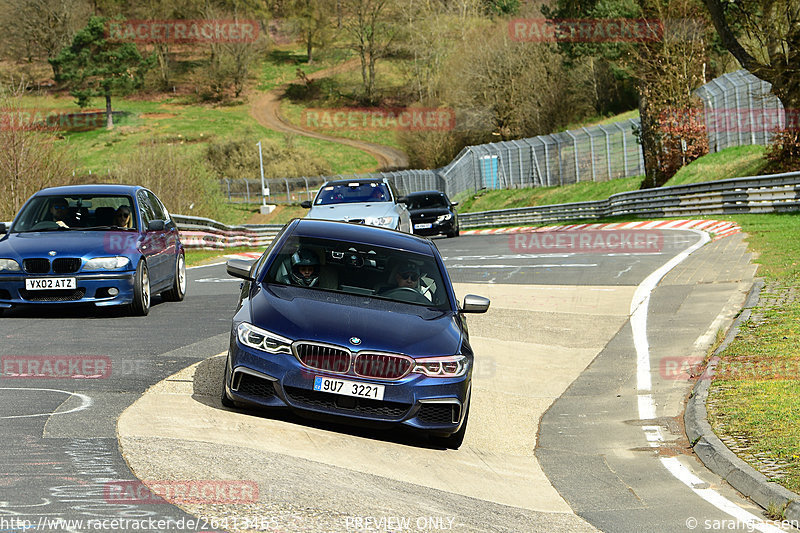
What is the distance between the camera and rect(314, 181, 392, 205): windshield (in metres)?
21.5

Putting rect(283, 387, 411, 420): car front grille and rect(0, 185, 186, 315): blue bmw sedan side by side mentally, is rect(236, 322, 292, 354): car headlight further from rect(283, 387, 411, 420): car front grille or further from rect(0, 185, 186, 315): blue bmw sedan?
rect(0, 185, 186, 315): blue bmw sedan

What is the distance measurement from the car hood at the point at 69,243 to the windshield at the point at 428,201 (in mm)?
22700

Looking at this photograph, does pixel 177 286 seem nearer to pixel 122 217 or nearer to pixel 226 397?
pixel 122 217

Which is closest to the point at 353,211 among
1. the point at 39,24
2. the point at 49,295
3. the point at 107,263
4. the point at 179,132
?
the point at 107,263

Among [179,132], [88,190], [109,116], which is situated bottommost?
[179,132]

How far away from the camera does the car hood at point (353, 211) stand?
2002 cm

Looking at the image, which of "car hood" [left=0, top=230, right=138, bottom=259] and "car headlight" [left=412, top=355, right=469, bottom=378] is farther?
"car hood" [left=0, top=230, right=138, bottom=259]

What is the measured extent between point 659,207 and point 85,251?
86.8ft

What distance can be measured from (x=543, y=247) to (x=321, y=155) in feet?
260

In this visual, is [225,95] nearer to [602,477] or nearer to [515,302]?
[515,302]

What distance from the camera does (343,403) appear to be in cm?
743

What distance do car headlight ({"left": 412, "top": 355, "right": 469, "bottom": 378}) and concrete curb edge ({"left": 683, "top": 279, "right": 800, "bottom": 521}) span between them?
6.40 ft

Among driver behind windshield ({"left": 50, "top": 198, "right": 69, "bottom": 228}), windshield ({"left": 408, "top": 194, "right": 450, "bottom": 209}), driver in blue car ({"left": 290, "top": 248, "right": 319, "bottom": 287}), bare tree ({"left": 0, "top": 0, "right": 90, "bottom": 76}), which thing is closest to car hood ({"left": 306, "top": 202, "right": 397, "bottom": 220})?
driver behind windshield ({"left": 50, "top": 198, "right": 69, "bottom": 228})

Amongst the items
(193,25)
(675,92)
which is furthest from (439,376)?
(193,25)
